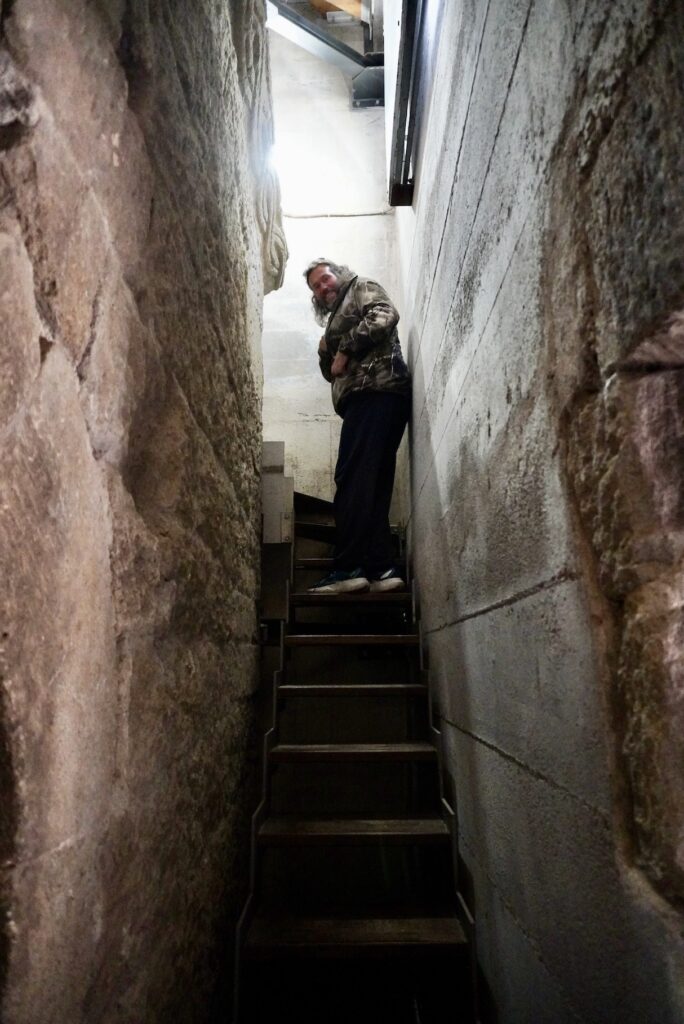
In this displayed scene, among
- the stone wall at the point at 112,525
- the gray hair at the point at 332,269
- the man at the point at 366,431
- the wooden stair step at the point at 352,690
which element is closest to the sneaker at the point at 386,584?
the man at the point at 366,431

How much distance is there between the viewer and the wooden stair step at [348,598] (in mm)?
2877

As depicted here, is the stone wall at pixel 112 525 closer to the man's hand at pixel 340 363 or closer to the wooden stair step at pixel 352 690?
the wooden stair step at pixel 352 690

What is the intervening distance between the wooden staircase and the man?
213mm

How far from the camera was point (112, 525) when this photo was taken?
979 mm

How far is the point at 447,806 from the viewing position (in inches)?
79.0

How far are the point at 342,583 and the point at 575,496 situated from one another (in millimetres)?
2100

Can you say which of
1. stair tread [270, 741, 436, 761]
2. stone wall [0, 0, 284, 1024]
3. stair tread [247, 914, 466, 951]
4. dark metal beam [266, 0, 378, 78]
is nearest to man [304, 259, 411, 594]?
stair tread [270, 741, 436, 761]

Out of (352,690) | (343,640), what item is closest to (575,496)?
(352,690)

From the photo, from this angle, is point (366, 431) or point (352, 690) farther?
point (366, 431)

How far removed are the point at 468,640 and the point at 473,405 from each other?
2.39 ft

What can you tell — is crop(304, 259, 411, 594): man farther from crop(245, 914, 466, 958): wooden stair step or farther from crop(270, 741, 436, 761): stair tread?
crop(245, 914, 466, 958): wooden stair step

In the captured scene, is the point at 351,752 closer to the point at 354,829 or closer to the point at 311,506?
the point at 354,829

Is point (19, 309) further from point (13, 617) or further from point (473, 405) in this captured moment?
point (473, 405)

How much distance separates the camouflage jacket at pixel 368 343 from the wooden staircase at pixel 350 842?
0.92 m
